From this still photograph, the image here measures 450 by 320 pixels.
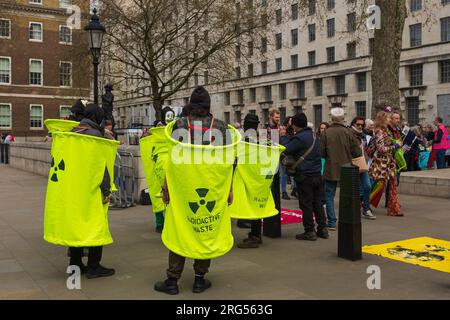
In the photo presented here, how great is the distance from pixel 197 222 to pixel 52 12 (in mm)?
55379

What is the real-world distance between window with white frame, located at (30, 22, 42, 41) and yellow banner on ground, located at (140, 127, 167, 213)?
50564mm

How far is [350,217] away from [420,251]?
1.14m

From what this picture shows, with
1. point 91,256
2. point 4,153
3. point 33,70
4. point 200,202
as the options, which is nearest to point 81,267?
point 91,256

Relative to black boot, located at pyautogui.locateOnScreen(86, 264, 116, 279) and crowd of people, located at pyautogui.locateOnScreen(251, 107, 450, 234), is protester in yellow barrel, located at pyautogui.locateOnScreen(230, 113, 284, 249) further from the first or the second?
black boot, located at pyautogui.locateOnScreen(86, 264, 116, 279)

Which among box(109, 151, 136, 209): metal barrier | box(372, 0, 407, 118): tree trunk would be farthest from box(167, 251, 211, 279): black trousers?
box(372, 0, 407, 118): tree trunk

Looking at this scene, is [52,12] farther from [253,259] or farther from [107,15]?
[253,259]

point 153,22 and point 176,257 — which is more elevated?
point 153,22

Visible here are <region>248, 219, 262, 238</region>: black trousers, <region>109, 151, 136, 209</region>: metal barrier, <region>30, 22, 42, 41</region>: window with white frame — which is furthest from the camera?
<region>30, 22, 42, 41</region>: window with white frame

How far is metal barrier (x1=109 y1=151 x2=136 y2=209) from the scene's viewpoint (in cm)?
1062

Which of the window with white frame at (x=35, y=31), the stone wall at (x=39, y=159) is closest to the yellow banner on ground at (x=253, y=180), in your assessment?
the stone wall at (x=39, y=159)

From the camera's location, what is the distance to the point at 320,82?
193ft

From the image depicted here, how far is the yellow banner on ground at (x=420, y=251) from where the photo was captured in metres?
5.90

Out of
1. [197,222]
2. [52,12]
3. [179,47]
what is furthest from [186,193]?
[52,12]

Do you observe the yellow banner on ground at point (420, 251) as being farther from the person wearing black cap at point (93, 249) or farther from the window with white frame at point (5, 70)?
the window with white frame at point (5, 70)
